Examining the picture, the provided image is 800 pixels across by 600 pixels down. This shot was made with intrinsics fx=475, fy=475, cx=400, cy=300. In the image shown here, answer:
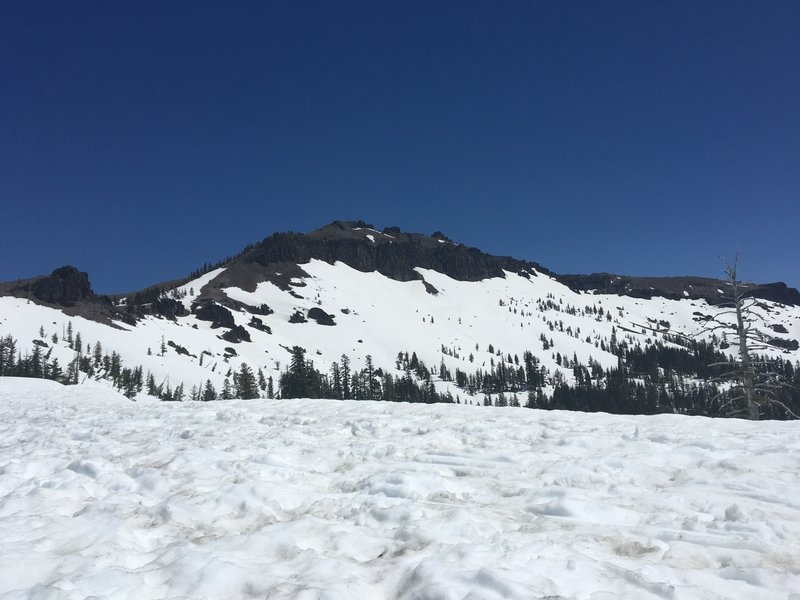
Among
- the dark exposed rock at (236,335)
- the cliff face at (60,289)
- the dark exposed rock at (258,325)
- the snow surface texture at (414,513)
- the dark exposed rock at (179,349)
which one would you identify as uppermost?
the cliff face at (60,289)

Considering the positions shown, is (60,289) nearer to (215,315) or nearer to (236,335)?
(215,315)

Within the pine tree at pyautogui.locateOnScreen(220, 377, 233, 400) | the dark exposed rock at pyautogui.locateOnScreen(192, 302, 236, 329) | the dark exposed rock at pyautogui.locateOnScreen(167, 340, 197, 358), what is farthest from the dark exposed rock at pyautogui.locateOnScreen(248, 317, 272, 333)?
the pine tree at pyautogui.locateOnScreen(220, 377, 233, 400)

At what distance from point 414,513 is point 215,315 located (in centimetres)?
18675

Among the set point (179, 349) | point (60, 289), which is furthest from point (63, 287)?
point (179, 349)

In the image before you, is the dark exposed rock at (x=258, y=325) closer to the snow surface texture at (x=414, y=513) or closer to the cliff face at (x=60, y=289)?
the cliff face at (x=60, y=289)

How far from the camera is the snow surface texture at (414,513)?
16.5 ft

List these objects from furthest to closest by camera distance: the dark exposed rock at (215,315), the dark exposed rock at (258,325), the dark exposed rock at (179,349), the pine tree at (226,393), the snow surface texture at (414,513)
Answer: the dark exposed rock at (258,325) < the dark exposed rock at (215,315) < the dark exposed rock at (179,349) < the pine tree at (226,393) < the snow surface texture at (414,513)

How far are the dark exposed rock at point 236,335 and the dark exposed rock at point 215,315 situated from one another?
3935 mm

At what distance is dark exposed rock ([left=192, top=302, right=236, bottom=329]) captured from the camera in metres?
178

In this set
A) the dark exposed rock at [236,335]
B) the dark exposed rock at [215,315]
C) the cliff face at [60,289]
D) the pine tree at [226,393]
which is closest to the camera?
the pine tree at [226,393]

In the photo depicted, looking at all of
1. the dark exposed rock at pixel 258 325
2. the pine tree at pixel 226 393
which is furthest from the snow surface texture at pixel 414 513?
the dark exposed rock at pixel 258 325

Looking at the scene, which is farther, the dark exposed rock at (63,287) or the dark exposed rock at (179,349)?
the dark exposed rock at (63,287)

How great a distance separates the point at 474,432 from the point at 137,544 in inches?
327

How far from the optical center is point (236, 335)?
568ft
